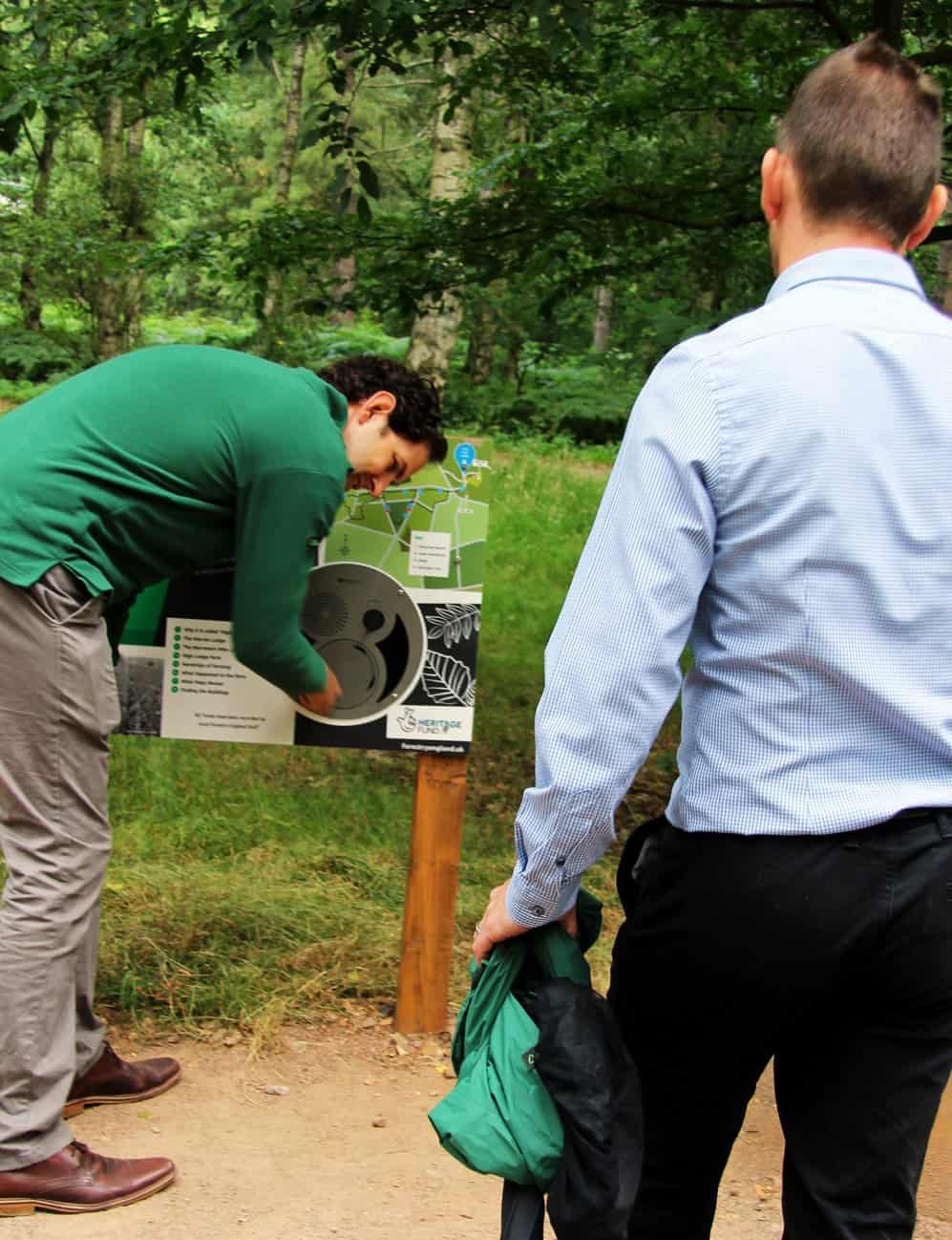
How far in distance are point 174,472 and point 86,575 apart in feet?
0.94

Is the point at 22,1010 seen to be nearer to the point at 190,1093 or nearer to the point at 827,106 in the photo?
the point at 190,1093

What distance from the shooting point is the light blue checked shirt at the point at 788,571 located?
5.42ft

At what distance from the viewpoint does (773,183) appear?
178 centimetres

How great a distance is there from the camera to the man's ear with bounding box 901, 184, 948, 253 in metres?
1.76

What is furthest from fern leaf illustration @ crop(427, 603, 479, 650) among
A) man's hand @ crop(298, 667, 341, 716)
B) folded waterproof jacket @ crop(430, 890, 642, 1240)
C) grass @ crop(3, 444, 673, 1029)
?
folded waterproof jacket @ crop(430, 890, 642, 1240)

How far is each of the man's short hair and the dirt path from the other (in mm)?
2347

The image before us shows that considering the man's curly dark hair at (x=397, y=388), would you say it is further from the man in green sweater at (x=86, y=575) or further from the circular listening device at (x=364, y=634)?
the circular listening device at (x=364, y=634)

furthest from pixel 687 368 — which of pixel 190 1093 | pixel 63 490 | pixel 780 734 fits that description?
pixel 190 1093

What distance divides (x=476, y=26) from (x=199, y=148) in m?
15.3

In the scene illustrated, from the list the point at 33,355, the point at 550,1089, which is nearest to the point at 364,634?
the point at 550,1089

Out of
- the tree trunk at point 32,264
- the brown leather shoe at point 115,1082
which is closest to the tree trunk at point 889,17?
the brown leather shoe at point 115,1082

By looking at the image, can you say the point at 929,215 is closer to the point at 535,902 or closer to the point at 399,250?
the point at 535,902

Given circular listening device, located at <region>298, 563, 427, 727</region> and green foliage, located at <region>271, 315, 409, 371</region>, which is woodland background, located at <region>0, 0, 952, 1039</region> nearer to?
circular listening device, located at <region>298, 563, 427, 727</region>

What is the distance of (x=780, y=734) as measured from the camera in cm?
170
